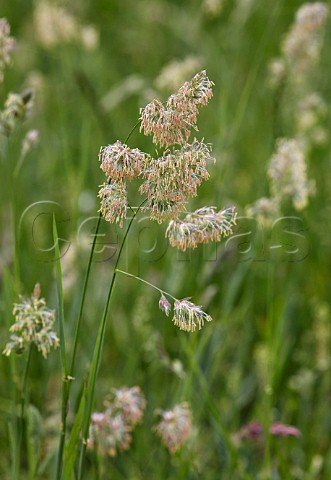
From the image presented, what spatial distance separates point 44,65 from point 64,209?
1.94 metres

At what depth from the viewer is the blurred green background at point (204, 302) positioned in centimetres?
192

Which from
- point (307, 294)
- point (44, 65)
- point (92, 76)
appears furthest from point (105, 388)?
point (44, 65)

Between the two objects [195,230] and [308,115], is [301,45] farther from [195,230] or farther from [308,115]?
[195,230]

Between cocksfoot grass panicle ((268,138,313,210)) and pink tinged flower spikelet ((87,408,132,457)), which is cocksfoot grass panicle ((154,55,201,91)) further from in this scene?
pink tinged flower spikelet ((87,408,132,457))

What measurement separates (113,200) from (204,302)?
0.97 meters

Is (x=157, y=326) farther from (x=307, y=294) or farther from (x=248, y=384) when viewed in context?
(x=307, y=294)

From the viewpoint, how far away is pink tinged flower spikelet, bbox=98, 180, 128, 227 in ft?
3.46

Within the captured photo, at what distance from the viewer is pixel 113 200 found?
1062mm

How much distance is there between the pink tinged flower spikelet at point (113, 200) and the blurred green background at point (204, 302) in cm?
47

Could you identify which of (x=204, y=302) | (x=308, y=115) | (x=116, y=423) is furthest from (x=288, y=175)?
(x=308, y=115)

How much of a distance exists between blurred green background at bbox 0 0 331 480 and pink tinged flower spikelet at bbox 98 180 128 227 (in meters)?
0.47

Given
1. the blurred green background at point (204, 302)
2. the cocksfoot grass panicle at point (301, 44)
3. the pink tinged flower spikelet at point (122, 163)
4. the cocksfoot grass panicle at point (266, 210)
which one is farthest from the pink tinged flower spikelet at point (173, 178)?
the cocksfoot grass panicle at point (301, 44)

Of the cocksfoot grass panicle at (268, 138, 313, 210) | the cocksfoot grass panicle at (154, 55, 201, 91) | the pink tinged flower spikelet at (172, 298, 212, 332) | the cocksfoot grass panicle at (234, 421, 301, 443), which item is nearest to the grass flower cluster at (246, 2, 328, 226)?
the cocksfoot grass panicle at (268, 138, 313, 210)

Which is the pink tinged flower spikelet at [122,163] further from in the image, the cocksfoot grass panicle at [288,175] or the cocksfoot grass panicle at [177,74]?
the cocksfoot grass panicle at [177,74]
